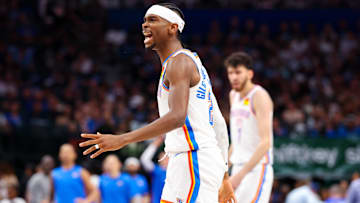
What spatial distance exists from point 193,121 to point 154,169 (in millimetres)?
8145

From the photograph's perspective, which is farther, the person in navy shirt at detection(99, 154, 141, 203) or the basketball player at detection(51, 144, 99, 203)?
the person in navy shirt at detection(99, 154, 141, 203)

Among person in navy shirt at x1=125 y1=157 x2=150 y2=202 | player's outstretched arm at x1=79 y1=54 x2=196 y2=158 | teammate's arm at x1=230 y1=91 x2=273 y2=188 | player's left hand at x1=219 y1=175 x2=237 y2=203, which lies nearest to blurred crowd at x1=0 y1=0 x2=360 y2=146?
person in navy shirt at x1=125 y1=157 x2=150 y2=202

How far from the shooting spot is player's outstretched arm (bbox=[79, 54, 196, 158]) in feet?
13.4

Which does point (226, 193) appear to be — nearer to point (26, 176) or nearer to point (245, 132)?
point (245, 132)

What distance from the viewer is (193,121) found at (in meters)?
4.51

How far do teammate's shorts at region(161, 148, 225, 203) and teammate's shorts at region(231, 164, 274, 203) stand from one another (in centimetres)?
211

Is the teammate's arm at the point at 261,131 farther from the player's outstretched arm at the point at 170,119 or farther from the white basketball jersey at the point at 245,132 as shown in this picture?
the player's outstretched arm at the point at 170,119

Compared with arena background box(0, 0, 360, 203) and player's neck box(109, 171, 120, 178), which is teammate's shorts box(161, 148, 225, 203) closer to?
player's neck box(109, 171, 120, 178)

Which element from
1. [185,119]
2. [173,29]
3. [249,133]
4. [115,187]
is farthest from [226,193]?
[115,187]

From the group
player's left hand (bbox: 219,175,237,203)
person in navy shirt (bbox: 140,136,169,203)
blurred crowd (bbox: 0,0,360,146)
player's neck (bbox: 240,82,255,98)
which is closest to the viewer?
player's left hand (bbox: 219,175,237,203)

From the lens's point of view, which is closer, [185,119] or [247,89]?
[185,119]

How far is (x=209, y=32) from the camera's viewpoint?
2072cm

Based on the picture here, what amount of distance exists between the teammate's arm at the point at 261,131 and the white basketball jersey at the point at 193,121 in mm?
1674

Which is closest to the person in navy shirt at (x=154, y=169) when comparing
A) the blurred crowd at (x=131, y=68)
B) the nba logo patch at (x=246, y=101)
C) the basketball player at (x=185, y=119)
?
the blurred crowd at (x=131, y=68)
